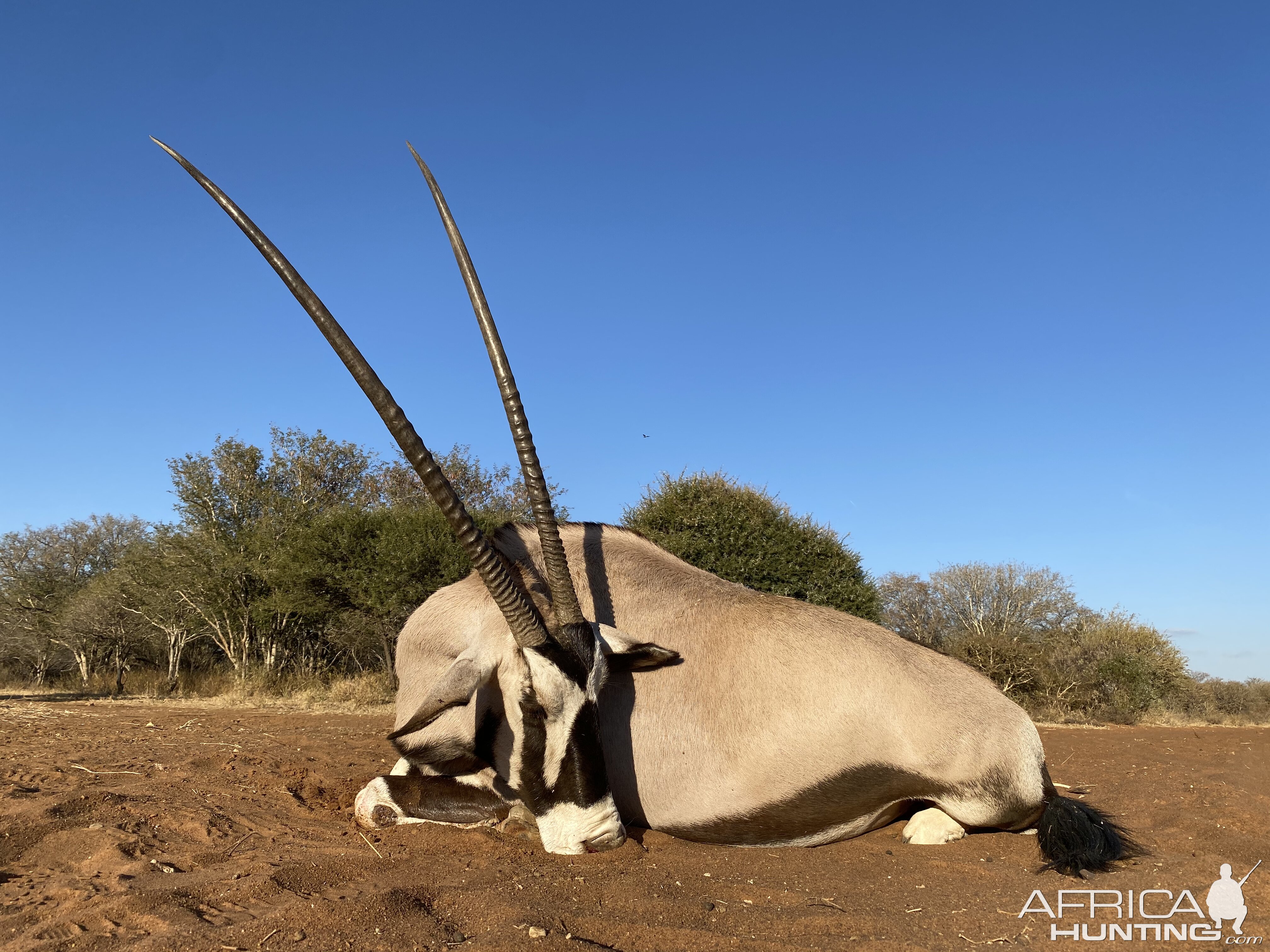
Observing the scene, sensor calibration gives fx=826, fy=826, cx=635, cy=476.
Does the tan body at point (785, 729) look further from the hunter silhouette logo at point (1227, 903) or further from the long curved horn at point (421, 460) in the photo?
the hunter silhouette logo at point (1227, 903)

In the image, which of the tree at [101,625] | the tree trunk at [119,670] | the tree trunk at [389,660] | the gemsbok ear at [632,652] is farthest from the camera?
the tree at [101,625]

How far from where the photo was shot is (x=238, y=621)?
69.0ft

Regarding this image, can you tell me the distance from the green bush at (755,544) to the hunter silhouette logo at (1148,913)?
8.85 metres

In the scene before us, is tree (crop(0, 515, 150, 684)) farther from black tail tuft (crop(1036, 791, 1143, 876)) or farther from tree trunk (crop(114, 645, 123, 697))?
black tail tuft (crop(1036, 791, 1143, 876))

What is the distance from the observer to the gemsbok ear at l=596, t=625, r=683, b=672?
177 inches

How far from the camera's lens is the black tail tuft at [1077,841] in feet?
13.3

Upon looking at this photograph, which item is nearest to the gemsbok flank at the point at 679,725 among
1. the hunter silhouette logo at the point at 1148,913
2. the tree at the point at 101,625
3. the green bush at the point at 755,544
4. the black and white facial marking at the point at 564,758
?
the black and white facial marking at the point at 564,758

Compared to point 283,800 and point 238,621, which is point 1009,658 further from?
point 238,621

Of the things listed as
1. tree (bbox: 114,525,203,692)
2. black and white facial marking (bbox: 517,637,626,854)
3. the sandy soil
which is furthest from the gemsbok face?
tree (bbox: 114,525,203,692)

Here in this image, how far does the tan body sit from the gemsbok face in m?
0.12

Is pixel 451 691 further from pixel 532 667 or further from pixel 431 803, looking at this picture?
pixel 431 803

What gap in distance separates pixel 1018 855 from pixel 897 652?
1.19 meters

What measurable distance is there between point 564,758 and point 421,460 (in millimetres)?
1635

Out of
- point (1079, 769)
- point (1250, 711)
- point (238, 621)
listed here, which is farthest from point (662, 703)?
point (1250, 711)
